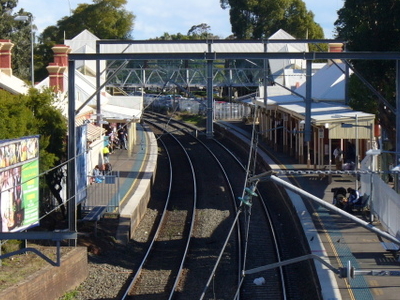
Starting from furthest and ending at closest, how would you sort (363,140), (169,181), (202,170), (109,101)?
(109,101) → (202,170) → (169,181) → (363,140)

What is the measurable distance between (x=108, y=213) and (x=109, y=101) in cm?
1823

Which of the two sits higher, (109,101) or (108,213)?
(109,101)

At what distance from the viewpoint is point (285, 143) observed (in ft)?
108

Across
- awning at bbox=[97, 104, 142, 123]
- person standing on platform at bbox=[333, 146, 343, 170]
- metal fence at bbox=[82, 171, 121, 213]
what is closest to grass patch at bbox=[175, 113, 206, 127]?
awning at bbox=[97, 104, 142, 123]

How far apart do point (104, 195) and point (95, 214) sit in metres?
1.49

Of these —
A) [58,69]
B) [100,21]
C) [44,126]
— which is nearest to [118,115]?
[58,69]

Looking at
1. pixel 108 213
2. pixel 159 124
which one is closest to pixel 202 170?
pixel 108 213

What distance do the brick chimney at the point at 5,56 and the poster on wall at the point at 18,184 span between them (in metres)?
11.8

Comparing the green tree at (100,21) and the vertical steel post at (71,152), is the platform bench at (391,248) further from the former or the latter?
the green tree at (100,21)

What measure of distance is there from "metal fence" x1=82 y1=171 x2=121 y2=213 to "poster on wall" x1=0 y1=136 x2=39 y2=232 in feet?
13.4

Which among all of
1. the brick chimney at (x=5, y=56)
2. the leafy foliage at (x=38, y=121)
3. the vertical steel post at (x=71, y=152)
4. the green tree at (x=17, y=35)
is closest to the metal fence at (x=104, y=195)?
the leafy foliage at (x=38, y=121)

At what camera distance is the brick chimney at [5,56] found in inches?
1007

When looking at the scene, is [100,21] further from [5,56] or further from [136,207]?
[136,207]

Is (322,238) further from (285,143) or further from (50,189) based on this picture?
(285,143)
